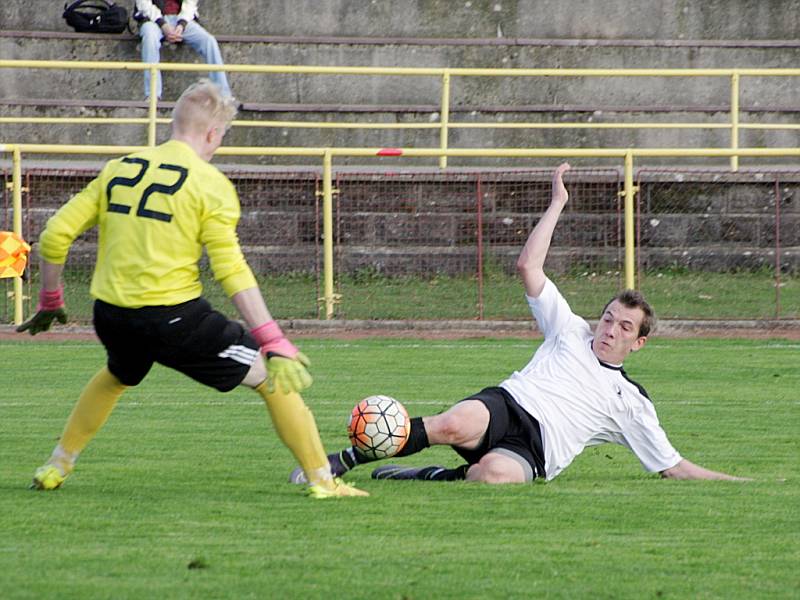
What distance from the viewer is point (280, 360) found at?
615cm

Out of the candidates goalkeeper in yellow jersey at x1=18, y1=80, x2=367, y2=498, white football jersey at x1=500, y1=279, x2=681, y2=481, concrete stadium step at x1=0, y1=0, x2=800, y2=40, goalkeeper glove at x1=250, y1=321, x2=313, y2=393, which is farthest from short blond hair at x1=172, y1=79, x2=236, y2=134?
concrete stadium step at x1=0, y1=0, x2=800, y2=40

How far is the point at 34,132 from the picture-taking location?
70.5 ft

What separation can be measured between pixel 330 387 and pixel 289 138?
10.6 meters

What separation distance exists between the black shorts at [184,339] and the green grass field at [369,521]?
0.61m

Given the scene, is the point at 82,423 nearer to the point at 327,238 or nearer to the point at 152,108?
the point at 327,238

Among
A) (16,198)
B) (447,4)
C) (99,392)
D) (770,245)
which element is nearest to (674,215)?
(770,245)

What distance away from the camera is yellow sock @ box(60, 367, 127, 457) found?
22.4 ft

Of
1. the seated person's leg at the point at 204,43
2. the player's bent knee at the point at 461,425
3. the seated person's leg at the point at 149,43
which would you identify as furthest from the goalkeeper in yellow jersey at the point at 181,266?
the seated person's leg at the point at 149,43

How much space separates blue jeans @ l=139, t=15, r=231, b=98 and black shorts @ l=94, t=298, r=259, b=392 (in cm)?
1439

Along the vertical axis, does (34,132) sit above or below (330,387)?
above

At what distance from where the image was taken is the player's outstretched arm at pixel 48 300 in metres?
6.57

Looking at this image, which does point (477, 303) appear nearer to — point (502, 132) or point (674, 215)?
point (674, 215)

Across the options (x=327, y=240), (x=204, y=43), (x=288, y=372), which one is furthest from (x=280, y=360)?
(x=204, y=43)

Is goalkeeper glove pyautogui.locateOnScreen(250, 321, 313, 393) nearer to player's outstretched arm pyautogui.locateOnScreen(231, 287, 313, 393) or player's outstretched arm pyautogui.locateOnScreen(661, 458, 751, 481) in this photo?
player's outstretched arm pyautogui.locateOnScreen(231, 287, 313, 393)
